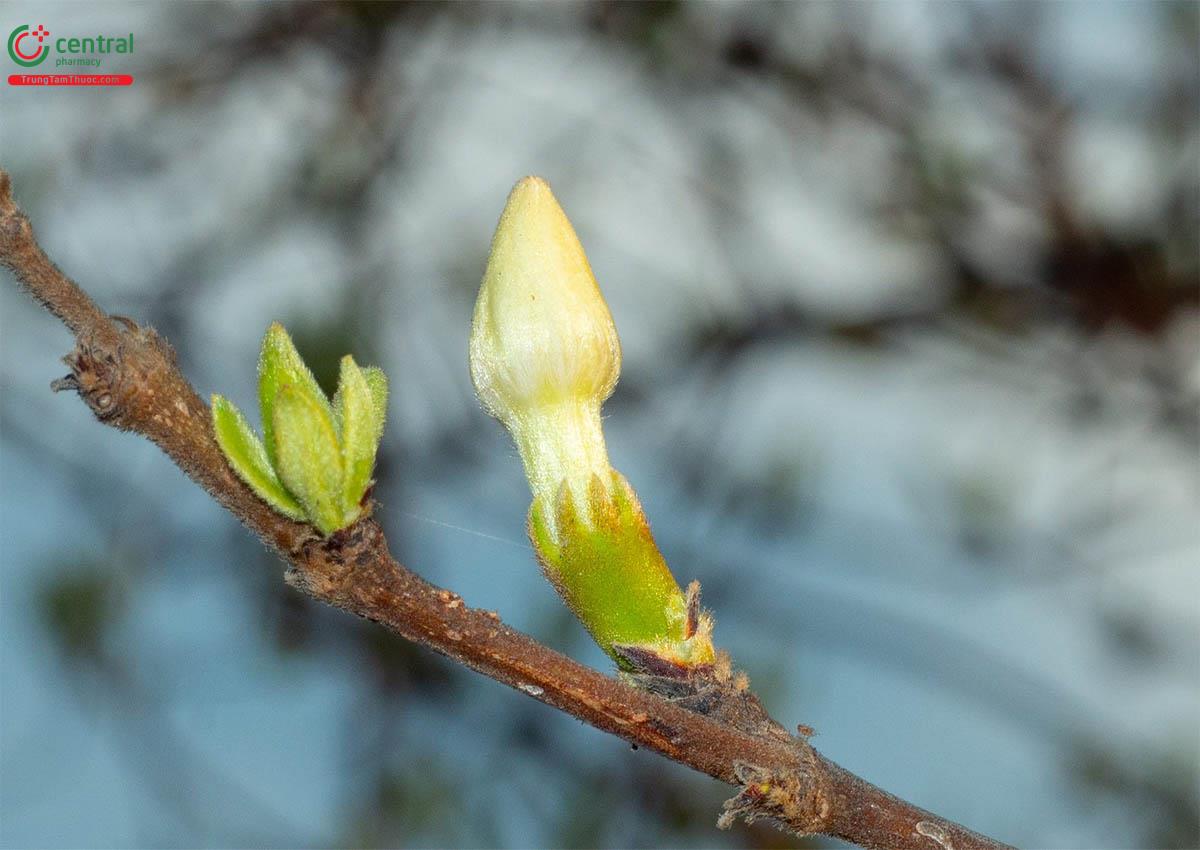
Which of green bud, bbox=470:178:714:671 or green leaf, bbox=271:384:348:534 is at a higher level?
green bud, bbox=470:178:714:671

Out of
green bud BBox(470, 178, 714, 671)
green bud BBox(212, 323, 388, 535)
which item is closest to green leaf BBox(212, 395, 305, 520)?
green bud BBox(212, 323, 388, 535)

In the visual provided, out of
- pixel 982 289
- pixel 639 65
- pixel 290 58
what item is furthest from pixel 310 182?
pixel 982 289

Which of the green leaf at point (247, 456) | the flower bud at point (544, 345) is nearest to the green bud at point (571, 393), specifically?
the flower bud at point (544, 345)

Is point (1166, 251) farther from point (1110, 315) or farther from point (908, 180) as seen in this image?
point (908, 180)

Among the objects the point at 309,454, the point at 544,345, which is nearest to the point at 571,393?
the point at 544,345

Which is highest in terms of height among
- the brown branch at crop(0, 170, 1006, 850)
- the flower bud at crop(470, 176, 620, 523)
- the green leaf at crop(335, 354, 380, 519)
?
the flower bud at crop(470, 176, 620, 523)

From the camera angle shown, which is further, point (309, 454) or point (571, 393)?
point (571, 393)

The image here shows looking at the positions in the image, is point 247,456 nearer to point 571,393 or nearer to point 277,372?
point 277,372

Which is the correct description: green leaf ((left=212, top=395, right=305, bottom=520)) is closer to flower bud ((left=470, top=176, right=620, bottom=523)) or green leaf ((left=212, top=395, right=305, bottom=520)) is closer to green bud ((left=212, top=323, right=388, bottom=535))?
green bud ((left=212, top=323, right=388, bottom=535))
